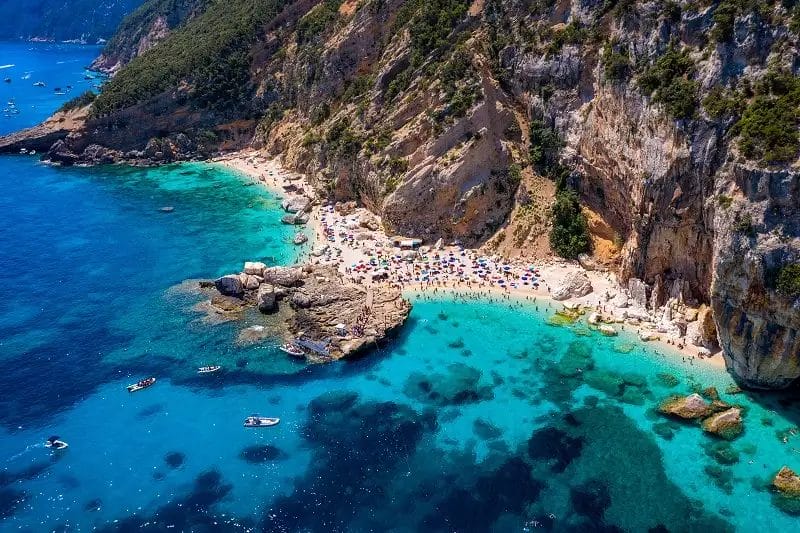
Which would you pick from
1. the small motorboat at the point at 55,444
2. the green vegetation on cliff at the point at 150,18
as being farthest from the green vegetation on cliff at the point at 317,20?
the small motorboat at the point at 55,444

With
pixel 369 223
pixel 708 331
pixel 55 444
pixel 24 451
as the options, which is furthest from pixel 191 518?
pixel 369 223

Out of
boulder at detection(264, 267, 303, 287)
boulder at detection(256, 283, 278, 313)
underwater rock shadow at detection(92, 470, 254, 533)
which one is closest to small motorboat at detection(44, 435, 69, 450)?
underwater rock shadow at detection(92, 470, 254, 533)

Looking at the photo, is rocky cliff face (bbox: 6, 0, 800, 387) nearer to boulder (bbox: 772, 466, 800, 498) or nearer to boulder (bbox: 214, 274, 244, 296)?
boulder (bbox: 772, 466, 800, 498)

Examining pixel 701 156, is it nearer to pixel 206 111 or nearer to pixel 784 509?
pixel 784 509

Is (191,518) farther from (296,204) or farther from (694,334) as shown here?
(296,204)

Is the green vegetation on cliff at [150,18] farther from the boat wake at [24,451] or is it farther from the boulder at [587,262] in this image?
the boat wake at [24,451]
